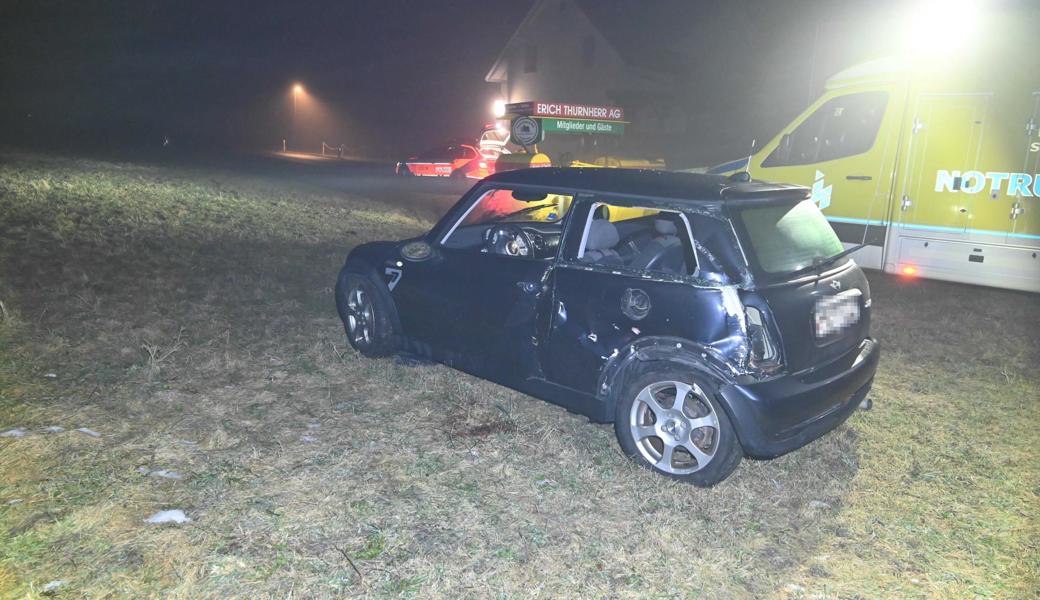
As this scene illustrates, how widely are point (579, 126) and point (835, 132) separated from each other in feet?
26.4

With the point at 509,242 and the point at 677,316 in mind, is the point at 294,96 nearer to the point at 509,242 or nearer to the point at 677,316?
the point at 509,242

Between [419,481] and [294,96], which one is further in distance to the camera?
[294,96]

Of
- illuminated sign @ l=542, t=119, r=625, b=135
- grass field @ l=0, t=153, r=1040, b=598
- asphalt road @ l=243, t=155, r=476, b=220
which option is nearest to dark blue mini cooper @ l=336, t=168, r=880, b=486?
grass field @ l=0, t=153, r=1040, b=598

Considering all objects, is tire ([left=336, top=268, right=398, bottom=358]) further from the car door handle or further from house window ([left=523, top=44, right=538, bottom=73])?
house window ([left=523, top=44, right=538, bottom=73])

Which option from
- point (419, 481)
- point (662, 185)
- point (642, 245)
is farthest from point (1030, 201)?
point (419, 481)

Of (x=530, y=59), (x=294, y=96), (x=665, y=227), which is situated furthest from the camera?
(x=294, y=96)

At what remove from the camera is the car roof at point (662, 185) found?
13.4 feet

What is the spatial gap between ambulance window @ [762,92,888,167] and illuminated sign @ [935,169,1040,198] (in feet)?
3.21

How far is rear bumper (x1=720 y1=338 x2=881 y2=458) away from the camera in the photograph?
3674 millimetres

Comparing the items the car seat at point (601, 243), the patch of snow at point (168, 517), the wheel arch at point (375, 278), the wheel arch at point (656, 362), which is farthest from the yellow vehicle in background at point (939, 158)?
the patch of snow at point (168, 517)

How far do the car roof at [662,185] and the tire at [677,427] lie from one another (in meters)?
0.98

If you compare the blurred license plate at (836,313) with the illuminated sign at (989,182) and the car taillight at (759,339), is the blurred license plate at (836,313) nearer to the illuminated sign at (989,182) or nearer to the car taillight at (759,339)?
the car taillight at (759,339)

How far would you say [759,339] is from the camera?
373 centimetres

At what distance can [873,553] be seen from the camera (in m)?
3.46
